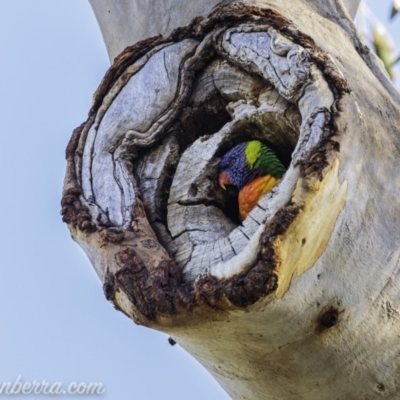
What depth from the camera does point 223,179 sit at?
7.32ft

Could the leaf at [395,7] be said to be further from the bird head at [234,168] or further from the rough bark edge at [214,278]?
the rough bark edge at [214,278]

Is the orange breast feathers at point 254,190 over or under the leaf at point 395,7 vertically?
under

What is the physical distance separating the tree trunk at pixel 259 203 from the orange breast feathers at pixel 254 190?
0.65ft

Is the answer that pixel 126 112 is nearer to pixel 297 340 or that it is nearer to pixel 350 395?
pixel 297 340

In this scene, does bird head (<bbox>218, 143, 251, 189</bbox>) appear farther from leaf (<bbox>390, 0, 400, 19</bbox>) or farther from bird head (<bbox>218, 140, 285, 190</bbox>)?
leaf (<bbox>390, 0, 400, 19</bbox>)

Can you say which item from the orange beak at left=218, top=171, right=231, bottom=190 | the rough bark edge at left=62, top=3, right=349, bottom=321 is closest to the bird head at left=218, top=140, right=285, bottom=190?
the orange beak at left=218, top=171, right=231, bottom=190

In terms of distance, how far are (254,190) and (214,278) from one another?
3.85 feet

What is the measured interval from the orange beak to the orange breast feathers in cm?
15

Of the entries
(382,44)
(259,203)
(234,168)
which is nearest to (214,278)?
(259,203)

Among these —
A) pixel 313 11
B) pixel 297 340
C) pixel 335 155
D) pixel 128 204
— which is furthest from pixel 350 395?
pixel 313 11

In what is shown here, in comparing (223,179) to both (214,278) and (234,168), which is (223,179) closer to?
(234,168)

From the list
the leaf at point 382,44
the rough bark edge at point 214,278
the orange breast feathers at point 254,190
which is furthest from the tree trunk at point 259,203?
the leaf at point 382,44

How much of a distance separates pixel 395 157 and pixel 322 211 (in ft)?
1.26

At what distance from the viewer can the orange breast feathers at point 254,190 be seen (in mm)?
2484
